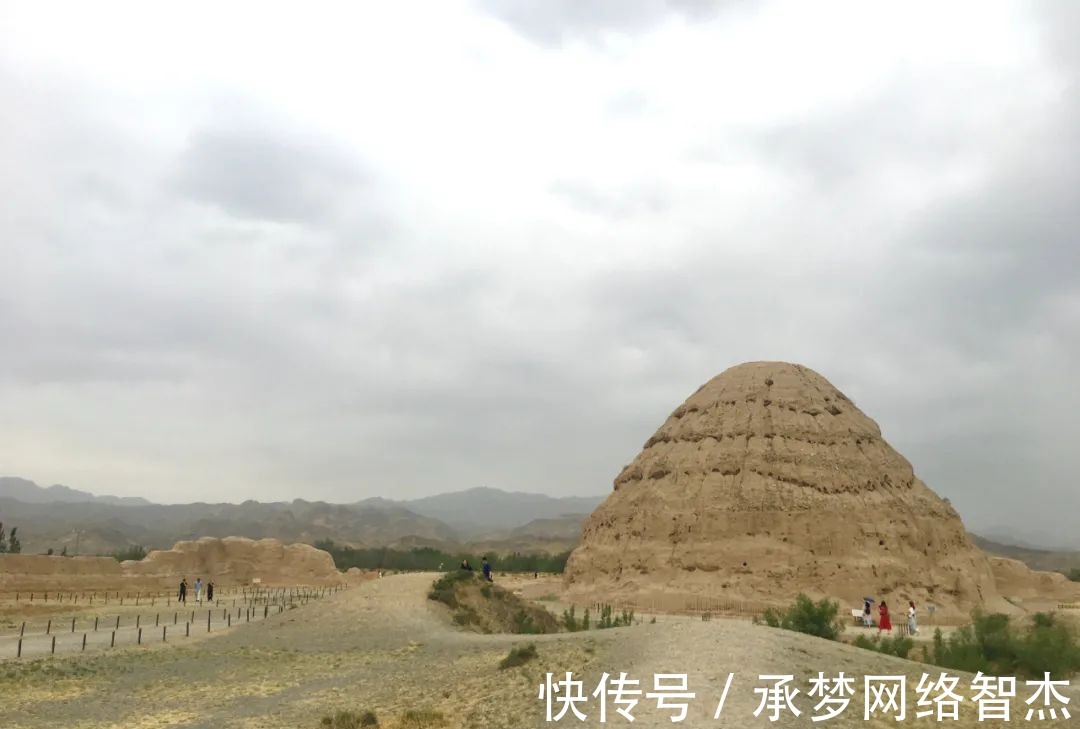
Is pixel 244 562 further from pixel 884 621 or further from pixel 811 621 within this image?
pixel 811 621

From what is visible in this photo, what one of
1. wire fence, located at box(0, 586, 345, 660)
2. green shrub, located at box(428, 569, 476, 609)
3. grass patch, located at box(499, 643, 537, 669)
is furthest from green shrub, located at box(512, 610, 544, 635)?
grass patch, located at box(499, 643, 537, 669)

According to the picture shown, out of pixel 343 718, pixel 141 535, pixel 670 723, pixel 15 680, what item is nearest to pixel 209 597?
pixel 15 680

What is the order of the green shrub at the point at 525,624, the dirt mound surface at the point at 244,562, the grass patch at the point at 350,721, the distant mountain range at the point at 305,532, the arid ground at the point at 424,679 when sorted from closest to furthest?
the arid ground at the point at 424,679 < the grass patch at the point at 350,721 < the green shrub at the point at 525,624 < the dirt mound surface at the point at 244,562 < the distant mountain range at the point at 305,532

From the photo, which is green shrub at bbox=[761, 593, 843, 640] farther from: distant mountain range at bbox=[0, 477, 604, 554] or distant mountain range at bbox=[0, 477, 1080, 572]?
distant mountain range at bbox=[0, 477, 604, 554]

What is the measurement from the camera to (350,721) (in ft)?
35.7

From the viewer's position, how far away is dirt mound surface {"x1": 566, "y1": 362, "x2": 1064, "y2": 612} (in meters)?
27.0

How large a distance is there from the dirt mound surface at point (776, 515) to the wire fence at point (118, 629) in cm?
1306

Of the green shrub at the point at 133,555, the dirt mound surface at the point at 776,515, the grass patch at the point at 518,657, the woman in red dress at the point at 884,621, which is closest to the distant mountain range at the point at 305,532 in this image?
the green shrub at the point at 133,555

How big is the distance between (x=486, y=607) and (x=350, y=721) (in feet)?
42.0

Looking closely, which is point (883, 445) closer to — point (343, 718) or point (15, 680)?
point (343, 718)

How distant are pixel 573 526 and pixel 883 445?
501ft

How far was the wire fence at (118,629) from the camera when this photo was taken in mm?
20734

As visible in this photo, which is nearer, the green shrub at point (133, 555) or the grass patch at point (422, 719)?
the grass patch at point (422, 719)

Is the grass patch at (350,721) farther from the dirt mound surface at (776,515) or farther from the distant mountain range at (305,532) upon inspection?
the distant mountain range at (305,532)
